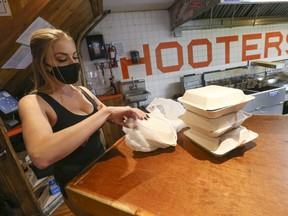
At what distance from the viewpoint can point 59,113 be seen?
0.89 m

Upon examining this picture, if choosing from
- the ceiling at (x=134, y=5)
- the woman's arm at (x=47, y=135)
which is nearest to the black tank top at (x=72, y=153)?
the woman's arm at (x=47, y=135)

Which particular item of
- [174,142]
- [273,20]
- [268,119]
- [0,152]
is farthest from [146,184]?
[273,20]

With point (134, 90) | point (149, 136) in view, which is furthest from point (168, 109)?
point (134, 90)

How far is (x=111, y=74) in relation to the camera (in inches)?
116

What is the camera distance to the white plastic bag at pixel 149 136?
850mm

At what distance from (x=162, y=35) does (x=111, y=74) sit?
113cm

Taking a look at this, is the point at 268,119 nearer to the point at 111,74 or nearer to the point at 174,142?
the point at 174,142

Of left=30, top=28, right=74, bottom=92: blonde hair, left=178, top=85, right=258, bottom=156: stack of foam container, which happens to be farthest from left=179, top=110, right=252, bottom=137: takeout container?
left=30, top=28, right=74, bottom=92: blonde hair

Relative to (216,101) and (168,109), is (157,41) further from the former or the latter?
(216,101)

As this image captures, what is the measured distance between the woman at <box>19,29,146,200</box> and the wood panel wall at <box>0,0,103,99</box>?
0.59 metres

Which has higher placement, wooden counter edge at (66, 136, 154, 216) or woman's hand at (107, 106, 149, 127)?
woman's hand at (107, 106, 149, 127)

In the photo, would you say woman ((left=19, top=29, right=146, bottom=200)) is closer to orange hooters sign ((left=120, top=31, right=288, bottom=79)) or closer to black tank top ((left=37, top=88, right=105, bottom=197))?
black tank top ((left=37, top=88, right=105, bottom=197))

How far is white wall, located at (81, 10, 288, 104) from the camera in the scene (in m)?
2.79

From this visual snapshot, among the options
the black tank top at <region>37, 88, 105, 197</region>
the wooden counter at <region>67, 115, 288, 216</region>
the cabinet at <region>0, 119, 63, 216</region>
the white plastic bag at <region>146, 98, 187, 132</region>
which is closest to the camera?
the wooden counter at <region>67, 115, 288, 216</region>
